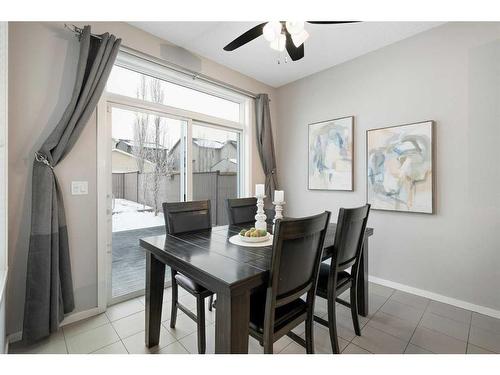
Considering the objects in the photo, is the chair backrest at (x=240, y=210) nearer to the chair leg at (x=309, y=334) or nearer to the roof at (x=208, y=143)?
the roof at (x=208, y=143)

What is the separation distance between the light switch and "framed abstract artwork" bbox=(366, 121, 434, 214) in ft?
9.51

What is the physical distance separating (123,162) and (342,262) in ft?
7.19

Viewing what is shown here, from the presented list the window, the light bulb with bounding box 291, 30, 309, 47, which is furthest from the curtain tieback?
the light bulb with bounding box 291, 30, 309, 47

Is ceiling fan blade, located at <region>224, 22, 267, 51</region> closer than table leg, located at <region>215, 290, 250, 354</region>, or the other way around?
table leg, located at <region>215, 290, 250, 354</region>

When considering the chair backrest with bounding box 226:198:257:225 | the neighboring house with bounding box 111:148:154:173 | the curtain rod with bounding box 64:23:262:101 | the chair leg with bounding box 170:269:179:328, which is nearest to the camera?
the chair leg with bounding box 170:269:179:328

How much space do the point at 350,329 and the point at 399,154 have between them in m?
1.80

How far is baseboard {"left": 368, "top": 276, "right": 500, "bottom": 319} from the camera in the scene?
2.15m

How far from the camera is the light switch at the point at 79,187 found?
204cm

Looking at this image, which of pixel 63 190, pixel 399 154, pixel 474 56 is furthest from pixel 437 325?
pixel 63 190

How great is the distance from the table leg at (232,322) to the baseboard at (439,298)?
7.43 feet

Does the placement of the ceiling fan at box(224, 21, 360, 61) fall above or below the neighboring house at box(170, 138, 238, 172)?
above

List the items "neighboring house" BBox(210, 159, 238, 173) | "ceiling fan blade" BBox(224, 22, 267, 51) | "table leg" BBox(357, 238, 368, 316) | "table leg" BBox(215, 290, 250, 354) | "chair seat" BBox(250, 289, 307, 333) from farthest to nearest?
"neighboring house" BBox(210, 159, 238, 173) → "table leg" BBox(357, 238, 368, 316) → "ceiling fan blade" BBox(224, 22, 267, 51) → "chair seat" BBox(250, 289, 307, 333) → "table leg" BBox(215, 290, 250, 354)

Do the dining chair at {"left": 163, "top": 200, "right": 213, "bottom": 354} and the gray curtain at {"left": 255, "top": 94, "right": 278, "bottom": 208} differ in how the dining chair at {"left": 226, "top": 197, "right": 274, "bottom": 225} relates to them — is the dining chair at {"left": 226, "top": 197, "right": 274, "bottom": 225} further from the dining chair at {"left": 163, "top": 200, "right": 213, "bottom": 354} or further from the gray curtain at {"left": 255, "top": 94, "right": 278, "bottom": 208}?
the gray curtain at {"left": 255, "top": 94, "right": 278, "bottom": 208}
